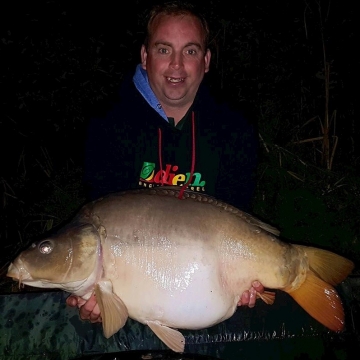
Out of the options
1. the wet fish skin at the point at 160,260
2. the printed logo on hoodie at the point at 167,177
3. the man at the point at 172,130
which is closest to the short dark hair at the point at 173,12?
the man at the point at 172,130

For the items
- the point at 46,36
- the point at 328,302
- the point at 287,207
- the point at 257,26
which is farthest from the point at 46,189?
the point at 328,302

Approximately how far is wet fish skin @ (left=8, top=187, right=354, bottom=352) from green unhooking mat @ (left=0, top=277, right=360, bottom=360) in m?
0.30

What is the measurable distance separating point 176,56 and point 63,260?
120 centimetres

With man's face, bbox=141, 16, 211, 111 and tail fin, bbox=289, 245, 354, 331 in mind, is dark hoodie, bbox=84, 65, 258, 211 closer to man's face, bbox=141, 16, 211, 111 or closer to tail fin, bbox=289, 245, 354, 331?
man's face, bbox=141, 16, 211, 111

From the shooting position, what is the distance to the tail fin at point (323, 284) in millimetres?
1836

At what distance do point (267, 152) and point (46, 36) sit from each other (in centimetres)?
241

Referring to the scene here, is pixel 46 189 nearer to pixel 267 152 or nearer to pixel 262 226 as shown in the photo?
pixel 267 152

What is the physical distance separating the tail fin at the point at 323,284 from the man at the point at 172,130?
776mm

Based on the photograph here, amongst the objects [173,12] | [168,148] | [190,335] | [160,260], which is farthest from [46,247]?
[173,12]

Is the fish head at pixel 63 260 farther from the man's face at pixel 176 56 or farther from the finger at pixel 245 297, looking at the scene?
the man's face at pixel 176 56

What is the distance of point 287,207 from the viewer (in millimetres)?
3359

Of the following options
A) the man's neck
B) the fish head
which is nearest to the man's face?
the man's neck

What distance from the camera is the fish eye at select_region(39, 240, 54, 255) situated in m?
1.70

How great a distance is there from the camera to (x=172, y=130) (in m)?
2.49
